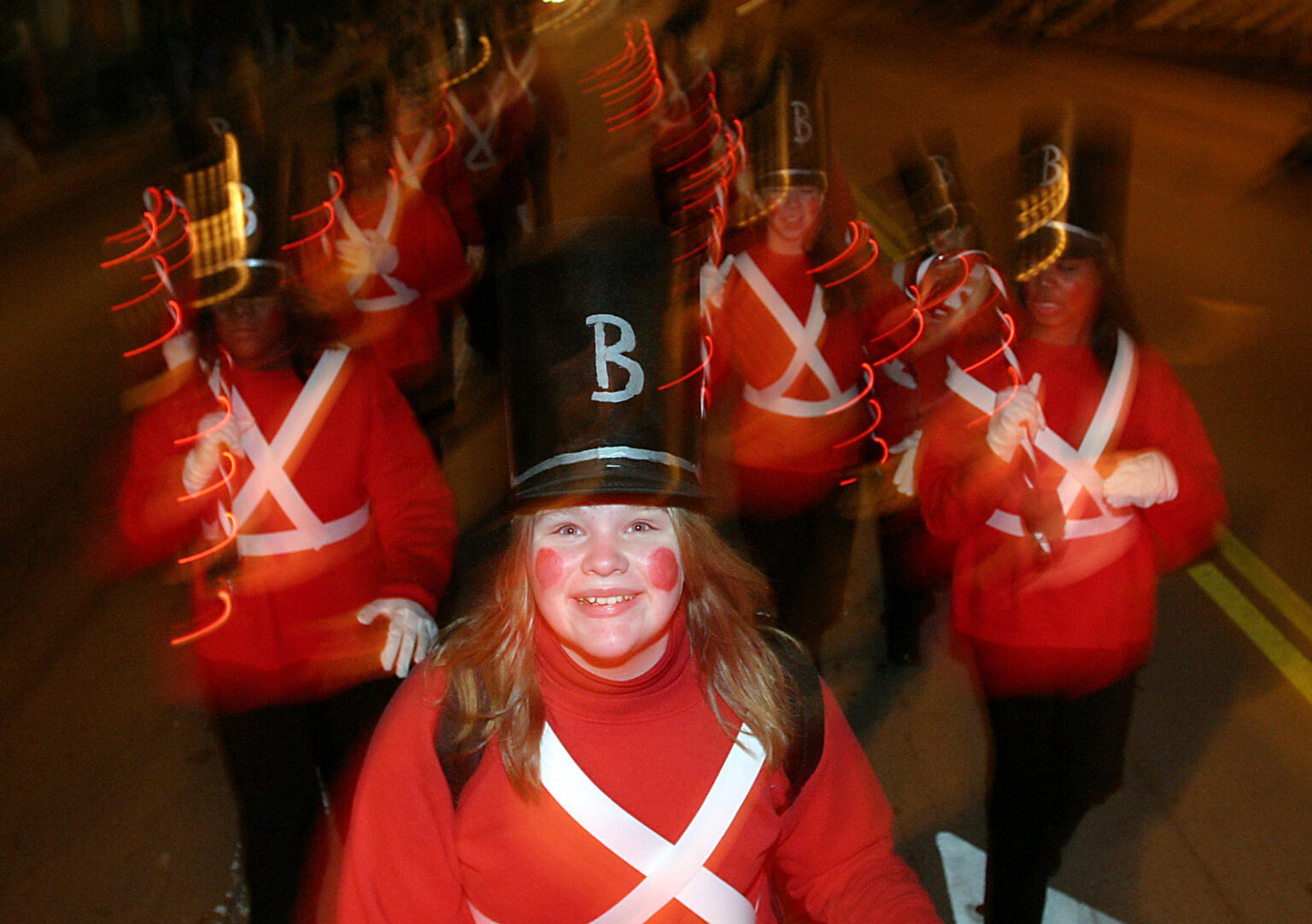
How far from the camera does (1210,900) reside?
177 inches

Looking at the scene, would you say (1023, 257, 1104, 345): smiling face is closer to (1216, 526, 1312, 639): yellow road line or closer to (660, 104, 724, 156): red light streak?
(1216, 526, 1312, 639): yellow road line

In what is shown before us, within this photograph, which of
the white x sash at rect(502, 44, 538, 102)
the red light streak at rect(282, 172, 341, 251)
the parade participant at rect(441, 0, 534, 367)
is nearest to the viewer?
the red light streak at rect(282, 172, 341, 251)

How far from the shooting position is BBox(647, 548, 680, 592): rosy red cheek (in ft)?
7.84

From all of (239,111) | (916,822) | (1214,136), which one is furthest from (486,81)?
(1214,136)

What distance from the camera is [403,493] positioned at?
3.89 metres

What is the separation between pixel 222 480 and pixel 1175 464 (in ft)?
9.76

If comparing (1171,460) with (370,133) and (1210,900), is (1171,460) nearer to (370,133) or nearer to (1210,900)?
(1210,900)

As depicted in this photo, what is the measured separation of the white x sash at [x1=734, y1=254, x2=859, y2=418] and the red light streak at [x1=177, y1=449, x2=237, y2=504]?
2270 mm

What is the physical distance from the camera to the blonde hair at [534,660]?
94.8 inches

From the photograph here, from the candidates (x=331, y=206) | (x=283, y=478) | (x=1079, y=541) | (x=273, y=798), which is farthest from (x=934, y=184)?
(x=331, y=206)

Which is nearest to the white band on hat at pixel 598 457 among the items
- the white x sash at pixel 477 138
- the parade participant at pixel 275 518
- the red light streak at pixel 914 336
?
the parade participant at pixel 275 518

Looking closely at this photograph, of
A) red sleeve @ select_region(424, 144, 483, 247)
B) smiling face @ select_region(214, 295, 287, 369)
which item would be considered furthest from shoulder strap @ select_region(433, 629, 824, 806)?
red sleeve @ select_region(424, 144, 483, 247)

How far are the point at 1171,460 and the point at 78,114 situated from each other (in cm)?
3270

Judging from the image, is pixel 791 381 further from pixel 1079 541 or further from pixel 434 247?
pixel 434 247
